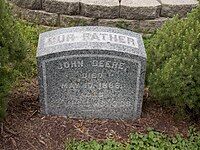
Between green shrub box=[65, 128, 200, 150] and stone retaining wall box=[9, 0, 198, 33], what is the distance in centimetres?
220

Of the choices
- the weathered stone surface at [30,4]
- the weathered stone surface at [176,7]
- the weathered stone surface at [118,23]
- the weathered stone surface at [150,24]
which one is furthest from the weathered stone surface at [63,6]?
the weathered stone surface at [176,7]

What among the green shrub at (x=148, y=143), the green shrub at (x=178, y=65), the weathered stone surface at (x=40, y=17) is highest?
the green shrub at (x=178, y=65)

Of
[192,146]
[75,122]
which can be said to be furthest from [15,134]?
[192,146]

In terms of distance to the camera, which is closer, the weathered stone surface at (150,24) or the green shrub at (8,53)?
the green shrub at (8,53)

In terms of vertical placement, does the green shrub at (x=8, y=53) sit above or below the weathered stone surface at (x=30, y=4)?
above

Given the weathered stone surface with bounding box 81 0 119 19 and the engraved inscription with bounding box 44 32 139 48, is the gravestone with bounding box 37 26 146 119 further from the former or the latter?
the weathered stone surface with bounding box 81 0 119 19

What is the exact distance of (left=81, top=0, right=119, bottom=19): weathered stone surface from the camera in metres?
5.70

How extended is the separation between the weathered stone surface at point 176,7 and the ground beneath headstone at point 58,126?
1917 millimetres

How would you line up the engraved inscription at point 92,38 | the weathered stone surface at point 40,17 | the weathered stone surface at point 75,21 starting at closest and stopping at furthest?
1. the engraved inscription at point 92,38
2. the weathered stone surface at point 75,21
3. the weathered stone surface at point 40,17

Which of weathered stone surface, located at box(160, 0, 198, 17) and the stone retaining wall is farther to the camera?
weathered stone surface, located at box(160, 0, 198, 17)

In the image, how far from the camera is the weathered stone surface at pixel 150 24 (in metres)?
5.83

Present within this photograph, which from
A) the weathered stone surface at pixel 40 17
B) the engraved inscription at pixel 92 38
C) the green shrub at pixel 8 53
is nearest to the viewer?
the green shrub at pixel 8 53

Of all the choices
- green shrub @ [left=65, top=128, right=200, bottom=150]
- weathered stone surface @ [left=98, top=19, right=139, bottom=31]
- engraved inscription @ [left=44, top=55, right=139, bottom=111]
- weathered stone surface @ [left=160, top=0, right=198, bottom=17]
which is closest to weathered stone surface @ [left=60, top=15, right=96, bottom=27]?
weathered stone surface @ [left=98, top=19, right=139, bottom=31]

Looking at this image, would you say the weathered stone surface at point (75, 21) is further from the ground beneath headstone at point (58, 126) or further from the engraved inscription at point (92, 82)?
the engraved inscription at point (92, 82)
